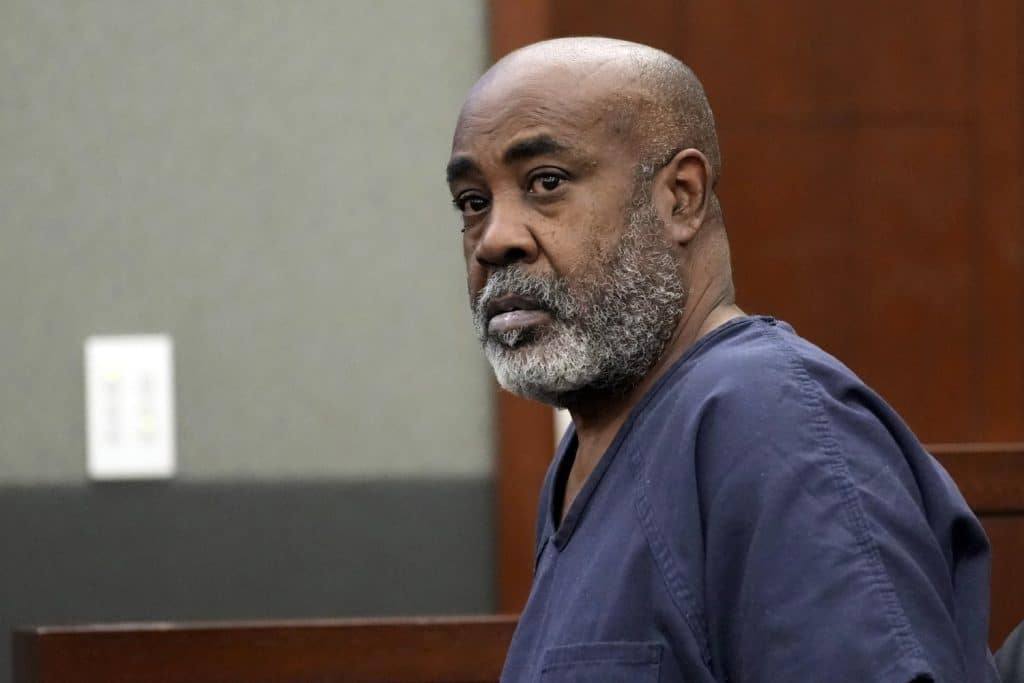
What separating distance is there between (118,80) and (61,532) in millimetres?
740

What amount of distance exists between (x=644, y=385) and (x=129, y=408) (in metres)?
1.39

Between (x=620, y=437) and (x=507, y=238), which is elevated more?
(x=507, y=238)

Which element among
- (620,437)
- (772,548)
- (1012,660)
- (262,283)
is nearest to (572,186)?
(620,437)

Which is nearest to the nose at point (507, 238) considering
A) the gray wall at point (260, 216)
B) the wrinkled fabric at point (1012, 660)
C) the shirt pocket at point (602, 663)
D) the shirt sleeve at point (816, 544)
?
the shirt sleeve at point (816, 544)

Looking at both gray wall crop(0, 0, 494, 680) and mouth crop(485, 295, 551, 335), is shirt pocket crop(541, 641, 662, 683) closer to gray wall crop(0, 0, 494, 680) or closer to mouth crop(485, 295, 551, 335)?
mouth crop(485, 295, 551, 335)

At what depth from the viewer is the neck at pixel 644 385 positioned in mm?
1618

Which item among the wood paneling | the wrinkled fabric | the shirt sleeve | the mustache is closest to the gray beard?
the mustache

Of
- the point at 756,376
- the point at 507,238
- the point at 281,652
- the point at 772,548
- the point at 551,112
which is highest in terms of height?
the point at 551,112

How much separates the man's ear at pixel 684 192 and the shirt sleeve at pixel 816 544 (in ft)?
0.83

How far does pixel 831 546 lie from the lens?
1.30m

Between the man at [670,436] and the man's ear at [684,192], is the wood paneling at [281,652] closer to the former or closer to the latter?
the man at [670,436]

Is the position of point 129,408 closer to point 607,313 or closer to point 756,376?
point 607,313

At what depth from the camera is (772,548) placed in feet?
4.33

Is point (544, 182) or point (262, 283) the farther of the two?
point (262, 283)
